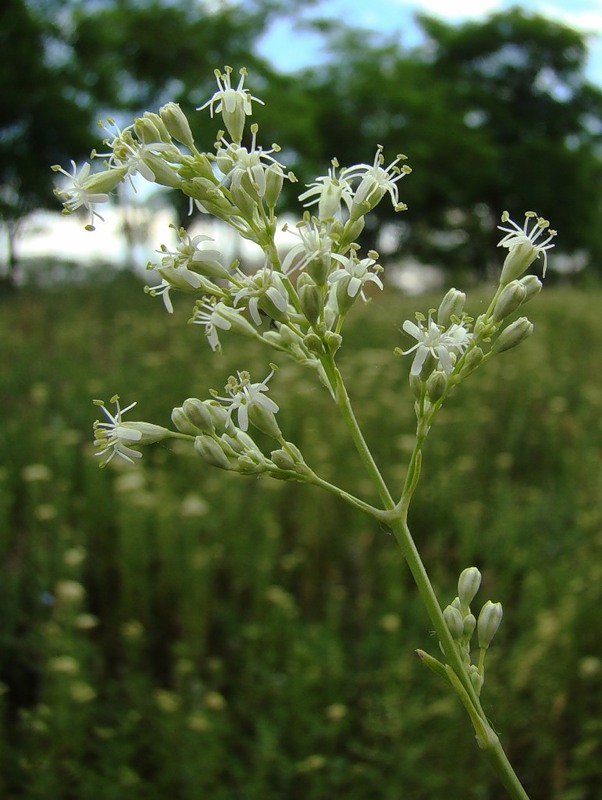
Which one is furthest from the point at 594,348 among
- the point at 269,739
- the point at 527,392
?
the point at 269,739

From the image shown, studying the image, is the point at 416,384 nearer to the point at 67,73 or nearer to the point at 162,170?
the point at 162,170

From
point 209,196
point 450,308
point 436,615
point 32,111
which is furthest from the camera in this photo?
point 32,111

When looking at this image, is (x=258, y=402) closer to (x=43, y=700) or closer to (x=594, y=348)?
(x=43, y=700)

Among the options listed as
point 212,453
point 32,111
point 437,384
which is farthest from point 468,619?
point 32,111

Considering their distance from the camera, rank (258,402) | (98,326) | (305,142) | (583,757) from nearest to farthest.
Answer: (258,402) < (583,757) < (98,326) < (305,142)

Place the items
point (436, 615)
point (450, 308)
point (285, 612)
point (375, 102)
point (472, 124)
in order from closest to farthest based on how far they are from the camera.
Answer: point (436, 615) → point (450, 308) → point (285, 612) → point (375, 102) → point (472, 124)

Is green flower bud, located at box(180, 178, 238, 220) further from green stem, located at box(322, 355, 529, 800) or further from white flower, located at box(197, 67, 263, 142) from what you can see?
green stem, located at box(322, 355, 529, 800)
